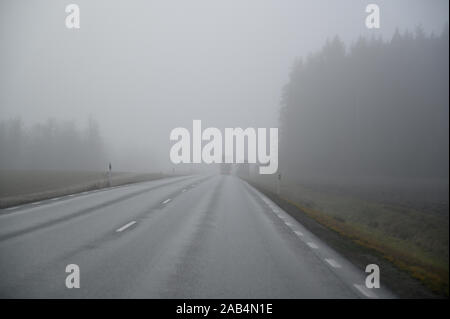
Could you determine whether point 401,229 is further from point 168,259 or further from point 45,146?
point 45,146

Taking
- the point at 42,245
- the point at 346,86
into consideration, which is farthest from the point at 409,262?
the point at 346,86

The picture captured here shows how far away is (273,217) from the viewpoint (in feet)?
36.0

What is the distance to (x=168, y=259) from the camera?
5566 mm

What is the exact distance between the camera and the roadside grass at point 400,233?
17.6ft

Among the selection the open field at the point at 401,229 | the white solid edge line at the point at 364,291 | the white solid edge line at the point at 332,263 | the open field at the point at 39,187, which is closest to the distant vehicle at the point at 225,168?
the open field at the point at 39,187

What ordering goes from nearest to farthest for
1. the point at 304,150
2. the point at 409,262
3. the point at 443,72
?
the point at 409,262
the point at 443,72
the point at 304,150

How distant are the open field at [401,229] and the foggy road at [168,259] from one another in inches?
39.1

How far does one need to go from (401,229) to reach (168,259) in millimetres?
8639

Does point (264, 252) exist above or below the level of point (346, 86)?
below

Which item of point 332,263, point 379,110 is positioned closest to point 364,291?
point 332,263

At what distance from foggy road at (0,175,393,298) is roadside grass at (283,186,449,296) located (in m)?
0.98
